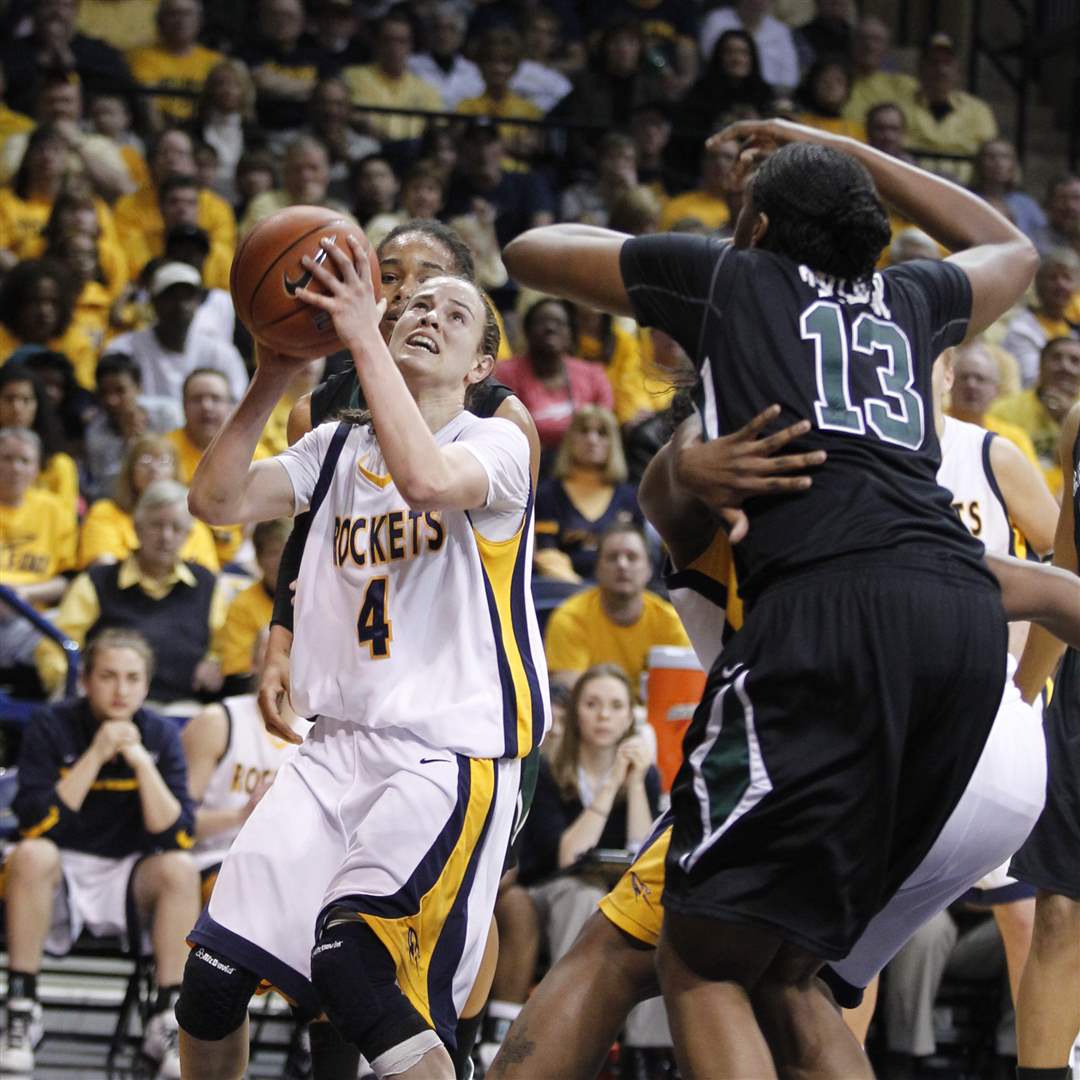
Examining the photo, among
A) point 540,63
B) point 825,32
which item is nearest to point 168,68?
point 540,63

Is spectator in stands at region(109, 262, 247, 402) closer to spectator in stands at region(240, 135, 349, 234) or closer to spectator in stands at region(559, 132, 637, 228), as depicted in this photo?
spectator in stands at region(240, 135, 349, 234)

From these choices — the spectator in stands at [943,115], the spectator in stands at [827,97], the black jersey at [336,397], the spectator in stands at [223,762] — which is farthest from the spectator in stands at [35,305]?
the spectator in stands at [943,115]

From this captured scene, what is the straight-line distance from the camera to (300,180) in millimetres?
9711

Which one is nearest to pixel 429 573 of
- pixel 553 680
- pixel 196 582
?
pixel 553 680

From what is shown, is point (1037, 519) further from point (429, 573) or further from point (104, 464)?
point (104, 464)

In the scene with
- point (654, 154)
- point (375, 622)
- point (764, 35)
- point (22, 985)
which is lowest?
point (22, 985)

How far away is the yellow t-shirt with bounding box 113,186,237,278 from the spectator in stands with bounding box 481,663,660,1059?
4.75m

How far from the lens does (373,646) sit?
3.39 metres

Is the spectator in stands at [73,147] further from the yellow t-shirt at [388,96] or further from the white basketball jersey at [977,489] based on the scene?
the white basketball jersey at [977,489]

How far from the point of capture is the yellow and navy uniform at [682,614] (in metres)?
3.21

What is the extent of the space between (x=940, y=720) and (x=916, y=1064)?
3805 mm

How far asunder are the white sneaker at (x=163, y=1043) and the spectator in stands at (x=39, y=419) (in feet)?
9.29

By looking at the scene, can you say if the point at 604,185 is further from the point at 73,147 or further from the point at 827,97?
the point at 73,147

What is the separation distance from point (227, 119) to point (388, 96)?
133cm
